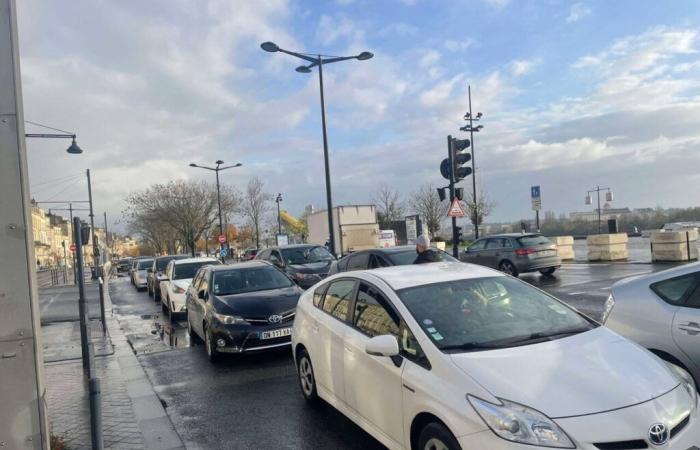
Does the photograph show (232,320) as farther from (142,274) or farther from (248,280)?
(142,274)

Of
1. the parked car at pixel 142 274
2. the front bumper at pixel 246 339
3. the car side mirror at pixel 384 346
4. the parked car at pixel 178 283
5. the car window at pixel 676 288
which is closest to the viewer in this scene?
the car side mirror at pixel 384 346

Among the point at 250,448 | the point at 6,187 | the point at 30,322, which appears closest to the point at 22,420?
the point at 30,322

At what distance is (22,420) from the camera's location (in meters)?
3.54

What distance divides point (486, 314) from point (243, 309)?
4940mm

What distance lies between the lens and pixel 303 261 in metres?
16.4

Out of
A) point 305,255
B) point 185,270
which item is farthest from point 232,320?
point 305,255

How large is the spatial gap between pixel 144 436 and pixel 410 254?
7363mm

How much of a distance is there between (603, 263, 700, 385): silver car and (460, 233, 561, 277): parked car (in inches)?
453

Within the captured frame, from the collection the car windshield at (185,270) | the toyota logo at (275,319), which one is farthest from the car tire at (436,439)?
the car windshield at (185,270)

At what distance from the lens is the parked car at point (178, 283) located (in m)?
13.8

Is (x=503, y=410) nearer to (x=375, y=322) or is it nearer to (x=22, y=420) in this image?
(x=375, y=322)

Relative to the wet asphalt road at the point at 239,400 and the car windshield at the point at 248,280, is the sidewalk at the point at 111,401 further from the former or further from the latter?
the car windshield at the point at 248,280

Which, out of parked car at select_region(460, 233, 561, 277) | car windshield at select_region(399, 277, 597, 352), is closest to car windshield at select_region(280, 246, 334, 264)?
parked car at select_region(460, 233, 561, 277)

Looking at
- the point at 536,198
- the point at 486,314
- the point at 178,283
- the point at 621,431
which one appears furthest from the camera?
the point at 536,198
